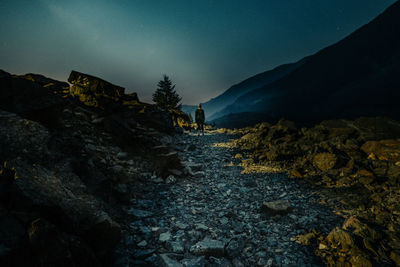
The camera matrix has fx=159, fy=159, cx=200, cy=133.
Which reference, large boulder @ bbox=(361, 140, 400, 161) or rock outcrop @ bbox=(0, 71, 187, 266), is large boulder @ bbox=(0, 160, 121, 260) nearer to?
rock outcrop @ bbox=(0, 71, 187, 266)

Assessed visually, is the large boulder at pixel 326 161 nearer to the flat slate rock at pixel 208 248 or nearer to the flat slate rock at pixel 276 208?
the flat slate rock at pixel 276 208

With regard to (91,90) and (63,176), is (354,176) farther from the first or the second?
(91,90)

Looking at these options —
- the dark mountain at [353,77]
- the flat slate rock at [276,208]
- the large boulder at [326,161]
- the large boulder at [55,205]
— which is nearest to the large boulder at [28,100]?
the large boulder at [55,205]

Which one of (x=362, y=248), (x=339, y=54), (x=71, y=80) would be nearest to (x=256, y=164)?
(x=362, y=248)

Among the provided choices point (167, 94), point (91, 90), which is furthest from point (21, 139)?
point (167, 94)

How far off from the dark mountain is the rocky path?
185 feet

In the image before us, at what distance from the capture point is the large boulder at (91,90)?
10.0m

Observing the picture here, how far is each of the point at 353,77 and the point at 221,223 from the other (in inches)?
4417

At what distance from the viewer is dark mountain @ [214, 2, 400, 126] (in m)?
58.2

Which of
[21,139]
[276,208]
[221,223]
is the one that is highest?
Answer: [21,139]

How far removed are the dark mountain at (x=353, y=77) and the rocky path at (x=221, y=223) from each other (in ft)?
185

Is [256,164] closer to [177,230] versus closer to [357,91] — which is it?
[177,230]

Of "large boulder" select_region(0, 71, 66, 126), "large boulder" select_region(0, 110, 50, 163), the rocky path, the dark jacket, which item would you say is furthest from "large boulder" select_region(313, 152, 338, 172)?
the dark jacket

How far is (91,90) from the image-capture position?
35.4ft
